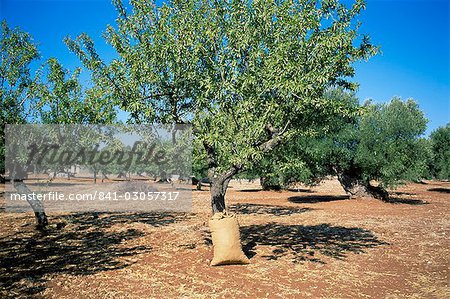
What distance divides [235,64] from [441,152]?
50.8 m

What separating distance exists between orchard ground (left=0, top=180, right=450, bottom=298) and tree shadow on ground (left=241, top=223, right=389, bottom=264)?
0.14 ft

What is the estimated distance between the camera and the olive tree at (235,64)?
30.8ft

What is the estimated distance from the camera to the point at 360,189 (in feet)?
97.7

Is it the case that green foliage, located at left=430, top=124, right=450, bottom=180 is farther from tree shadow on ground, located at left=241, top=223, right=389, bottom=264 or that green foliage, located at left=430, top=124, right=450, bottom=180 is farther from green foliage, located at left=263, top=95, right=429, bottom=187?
tree shadow on ground, located at left=241, top=223, right=389, bottom=264

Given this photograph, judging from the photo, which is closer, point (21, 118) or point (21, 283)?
point (21, 283)

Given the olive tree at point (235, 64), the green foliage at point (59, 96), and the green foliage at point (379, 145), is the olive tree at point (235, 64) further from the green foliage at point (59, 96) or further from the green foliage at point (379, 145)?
the green foliage at point (379, 145)

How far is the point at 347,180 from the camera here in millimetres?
30297

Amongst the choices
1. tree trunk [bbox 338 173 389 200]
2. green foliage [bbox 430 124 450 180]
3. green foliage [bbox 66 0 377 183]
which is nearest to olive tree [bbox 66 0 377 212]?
green foliage [bbox 66 0 377 183]

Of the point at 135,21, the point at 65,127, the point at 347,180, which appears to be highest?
the point at 135,21

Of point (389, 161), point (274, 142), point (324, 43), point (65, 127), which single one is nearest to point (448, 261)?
point (274, 142)

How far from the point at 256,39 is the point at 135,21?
430 cm

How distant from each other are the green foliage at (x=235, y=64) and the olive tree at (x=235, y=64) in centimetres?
3

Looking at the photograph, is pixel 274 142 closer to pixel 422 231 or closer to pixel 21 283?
pixel 21 283

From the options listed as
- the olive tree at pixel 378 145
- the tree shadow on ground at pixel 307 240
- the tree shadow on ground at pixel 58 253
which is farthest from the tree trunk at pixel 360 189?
the tree shadow on ground at pixel 58 253
